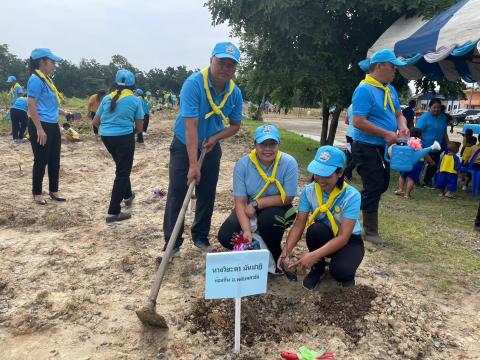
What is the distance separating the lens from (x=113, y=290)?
2.98 meters

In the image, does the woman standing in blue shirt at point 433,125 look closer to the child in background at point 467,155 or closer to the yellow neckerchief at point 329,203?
the child in background at point 467,155

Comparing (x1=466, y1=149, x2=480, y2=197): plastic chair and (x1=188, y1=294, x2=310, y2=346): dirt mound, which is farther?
(x1=466, y1=149, x2=480, y2=197): plastic chair

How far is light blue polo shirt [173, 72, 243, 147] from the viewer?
10.00 feet

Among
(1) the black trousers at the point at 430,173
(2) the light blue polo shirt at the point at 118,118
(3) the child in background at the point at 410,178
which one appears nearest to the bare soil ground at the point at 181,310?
(2) the light blue polo shirt at the point at 118,118

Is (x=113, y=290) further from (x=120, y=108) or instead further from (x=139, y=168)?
(x=139, y=168)

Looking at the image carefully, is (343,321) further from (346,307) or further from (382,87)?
(382,87)

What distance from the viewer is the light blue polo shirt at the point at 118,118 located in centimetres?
427

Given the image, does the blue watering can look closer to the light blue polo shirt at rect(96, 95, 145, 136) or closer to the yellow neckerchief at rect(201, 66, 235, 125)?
the yellow neckerchief at rect(201, 66, 235, 125)

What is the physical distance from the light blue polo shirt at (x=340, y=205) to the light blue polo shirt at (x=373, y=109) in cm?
110

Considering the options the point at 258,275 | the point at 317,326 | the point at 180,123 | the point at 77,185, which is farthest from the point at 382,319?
the point at 77,185

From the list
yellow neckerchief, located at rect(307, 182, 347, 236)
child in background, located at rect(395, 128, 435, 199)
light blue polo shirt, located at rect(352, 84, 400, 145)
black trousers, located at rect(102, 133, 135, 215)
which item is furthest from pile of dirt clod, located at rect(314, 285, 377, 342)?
child in background, located at rect(395, 128, 435, 199)

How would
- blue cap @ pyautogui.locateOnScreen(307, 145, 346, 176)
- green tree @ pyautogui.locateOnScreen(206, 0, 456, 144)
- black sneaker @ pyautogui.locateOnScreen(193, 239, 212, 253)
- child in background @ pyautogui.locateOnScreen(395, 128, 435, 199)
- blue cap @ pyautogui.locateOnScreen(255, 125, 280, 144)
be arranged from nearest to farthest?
blue cap @ pyautogui.locateOnScreen(307, 145, 346, 176)
blue cap @ pyautogui.locateOnScreen(255, 125, 280, 144)
black sneaker @ pyautogui.locateOnScreen(193, 239, 212, 253)
child in background @ pyautogui.locateOnScreen(395, 128, 435, 199)
green tree @ pyautogui.locateOnScreen(206, 0, 456, 144)

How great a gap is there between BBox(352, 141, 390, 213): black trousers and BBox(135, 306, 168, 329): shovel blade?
2360mm

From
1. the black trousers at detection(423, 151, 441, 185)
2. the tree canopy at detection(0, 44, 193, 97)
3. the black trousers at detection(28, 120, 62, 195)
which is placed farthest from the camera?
the tree canopy at detection(0, 44, 193, 97)
